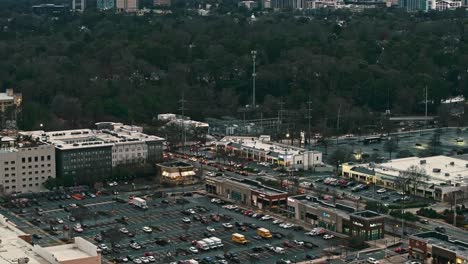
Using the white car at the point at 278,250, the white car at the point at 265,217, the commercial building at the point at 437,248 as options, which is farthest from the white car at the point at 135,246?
the commercial building at the point at 437,248

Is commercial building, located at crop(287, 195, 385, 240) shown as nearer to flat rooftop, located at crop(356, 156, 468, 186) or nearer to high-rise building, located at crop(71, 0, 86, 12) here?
flat rooftop, located at crop(356, 156, 468, 186)

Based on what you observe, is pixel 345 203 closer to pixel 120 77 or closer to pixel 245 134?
pixel 245 134

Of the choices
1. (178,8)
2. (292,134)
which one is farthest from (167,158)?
(178,8)

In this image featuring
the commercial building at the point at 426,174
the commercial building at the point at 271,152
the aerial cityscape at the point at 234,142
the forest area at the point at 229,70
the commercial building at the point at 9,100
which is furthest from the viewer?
the forest area at the point at 229,70

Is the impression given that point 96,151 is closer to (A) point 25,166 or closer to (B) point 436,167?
(A) point 25,166

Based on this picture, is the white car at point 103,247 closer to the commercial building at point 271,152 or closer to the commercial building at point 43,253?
the commercial building at point 43,253
